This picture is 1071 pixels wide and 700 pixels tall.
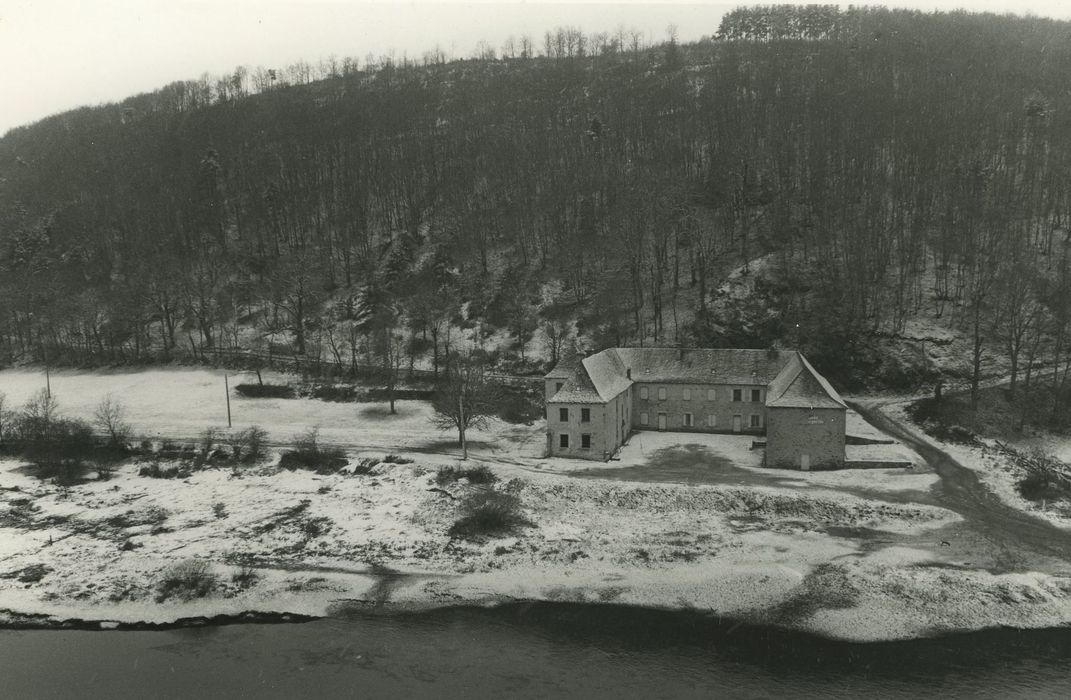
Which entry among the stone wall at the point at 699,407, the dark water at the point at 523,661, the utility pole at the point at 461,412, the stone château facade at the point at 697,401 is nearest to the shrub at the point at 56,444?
the dark water at the point at 523,661

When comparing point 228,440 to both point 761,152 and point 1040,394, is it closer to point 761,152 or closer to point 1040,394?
point 1040,394

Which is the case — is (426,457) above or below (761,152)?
below

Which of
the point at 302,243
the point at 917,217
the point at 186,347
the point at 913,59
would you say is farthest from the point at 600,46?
the point at 186,347

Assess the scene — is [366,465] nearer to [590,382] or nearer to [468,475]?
[468,475]

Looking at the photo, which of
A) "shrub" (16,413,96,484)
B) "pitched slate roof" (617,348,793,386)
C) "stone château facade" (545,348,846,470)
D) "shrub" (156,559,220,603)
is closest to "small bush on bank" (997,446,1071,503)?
"stone château facade" (545,348,846,470)

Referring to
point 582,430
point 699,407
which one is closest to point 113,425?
point 582,430

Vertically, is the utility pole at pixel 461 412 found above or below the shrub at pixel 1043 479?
above

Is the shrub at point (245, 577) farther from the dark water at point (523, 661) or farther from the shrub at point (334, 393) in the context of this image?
the shrub at point (334, 393)
